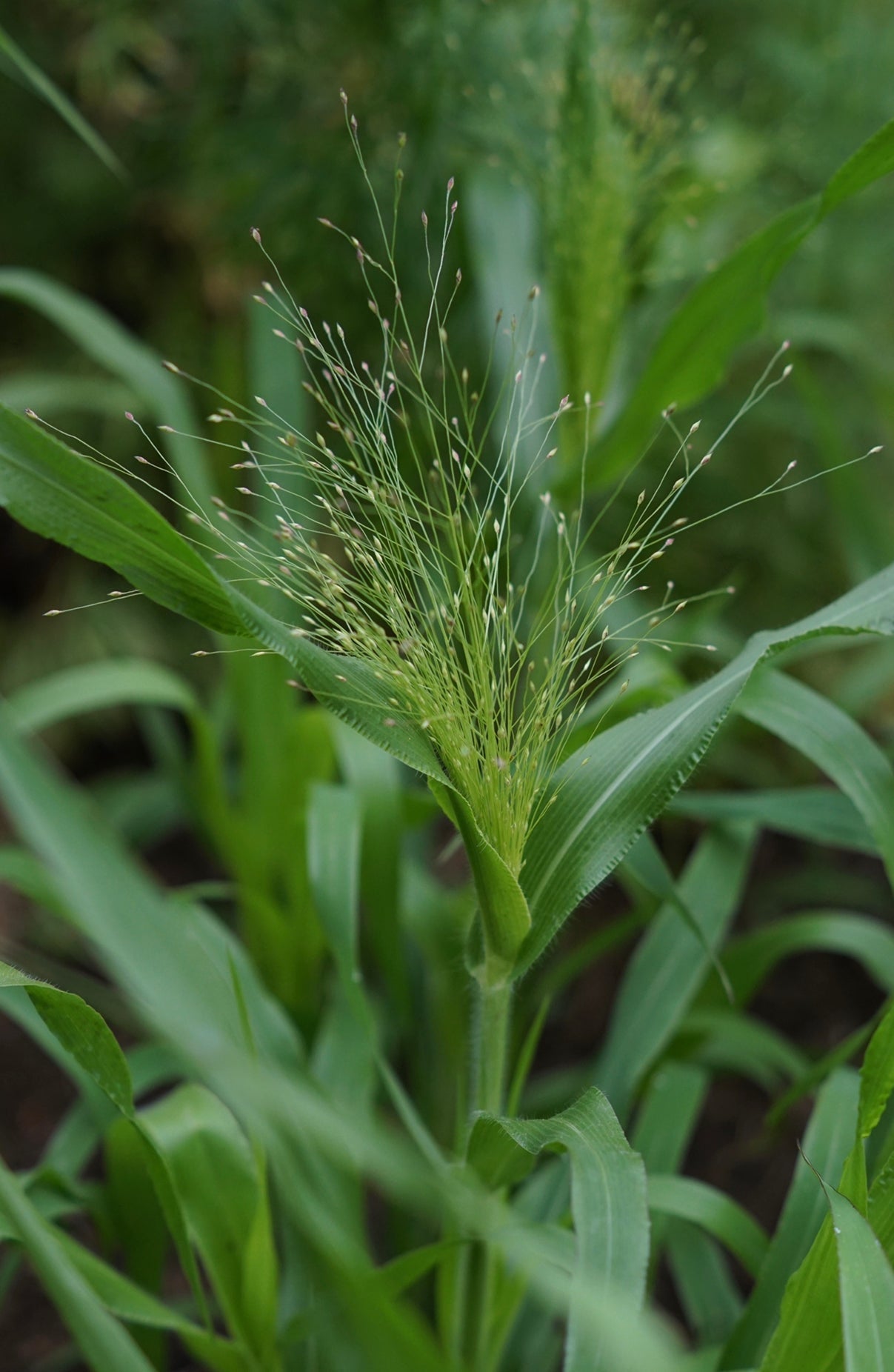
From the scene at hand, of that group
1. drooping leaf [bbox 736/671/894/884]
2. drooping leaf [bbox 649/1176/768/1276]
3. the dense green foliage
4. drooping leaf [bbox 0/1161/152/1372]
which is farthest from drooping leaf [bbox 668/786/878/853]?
drooping leaf [bbox 0/1161/152/1372]

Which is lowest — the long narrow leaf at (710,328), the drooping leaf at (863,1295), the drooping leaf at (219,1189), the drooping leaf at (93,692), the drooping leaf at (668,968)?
the drooping leaf at (219,1189)

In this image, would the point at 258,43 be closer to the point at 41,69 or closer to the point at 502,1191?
the point at 41,69

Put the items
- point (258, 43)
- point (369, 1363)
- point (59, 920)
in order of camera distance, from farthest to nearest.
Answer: point (59, 920)
point (258, 43)
point (369, 1363)

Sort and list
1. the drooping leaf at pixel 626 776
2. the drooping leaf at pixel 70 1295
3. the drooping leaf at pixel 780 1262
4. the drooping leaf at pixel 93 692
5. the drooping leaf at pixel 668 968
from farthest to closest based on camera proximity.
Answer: the drooping leaf at pixel 93 692 < the drooping leaf at pixel 668 968 < the drooping leaf at pixel 780 1262 < the drooping leaf at pixel 626 776 < the drooping leaf at pixel 70 1295

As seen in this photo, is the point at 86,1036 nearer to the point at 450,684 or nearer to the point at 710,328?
the point at 450,684

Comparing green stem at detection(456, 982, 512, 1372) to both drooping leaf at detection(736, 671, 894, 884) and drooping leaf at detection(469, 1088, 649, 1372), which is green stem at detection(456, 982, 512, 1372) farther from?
drooping leaf at detection(736, 671, 894, 884)

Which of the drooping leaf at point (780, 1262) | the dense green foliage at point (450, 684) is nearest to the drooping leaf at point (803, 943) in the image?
the dense green foliage at point (450, 684)

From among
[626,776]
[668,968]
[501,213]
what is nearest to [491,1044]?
[626,776]

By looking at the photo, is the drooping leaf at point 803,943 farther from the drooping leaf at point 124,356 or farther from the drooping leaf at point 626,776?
the drooping leaf at point 124,356

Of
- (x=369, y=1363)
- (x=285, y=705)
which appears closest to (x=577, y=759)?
(x=369, y=1363)

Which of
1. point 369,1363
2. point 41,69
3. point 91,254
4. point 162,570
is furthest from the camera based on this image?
point 91,254

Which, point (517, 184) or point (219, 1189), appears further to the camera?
point (517, 184)
